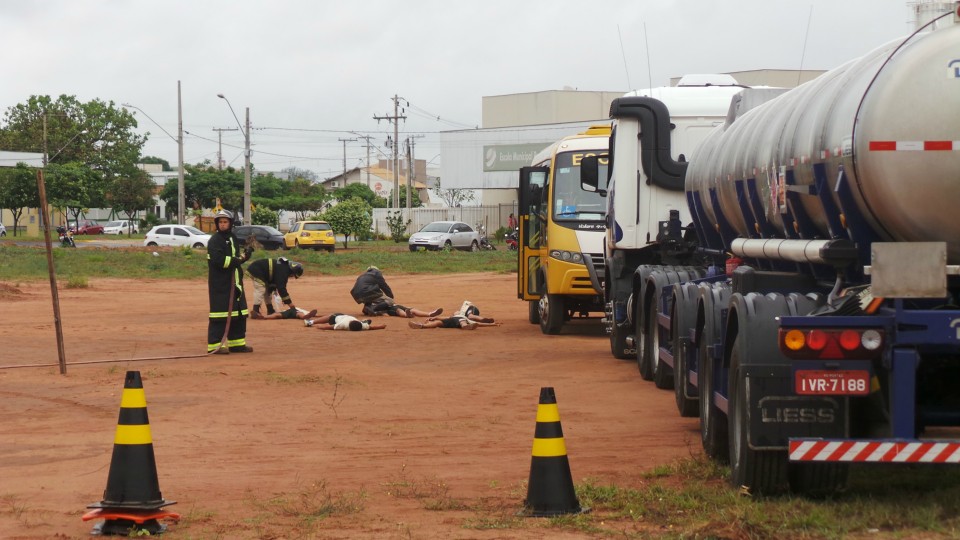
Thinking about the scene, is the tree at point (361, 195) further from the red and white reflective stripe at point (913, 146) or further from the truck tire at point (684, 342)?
the red and white reflective stripe at point (913, 146)

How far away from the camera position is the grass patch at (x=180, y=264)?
39.8 meters

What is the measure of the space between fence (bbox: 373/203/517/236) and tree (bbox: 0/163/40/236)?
21457 mm

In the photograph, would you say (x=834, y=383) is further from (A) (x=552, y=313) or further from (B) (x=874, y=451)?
(A) (x=552, y=313)

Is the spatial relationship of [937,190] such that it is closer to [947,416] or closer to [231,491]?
[947,416]

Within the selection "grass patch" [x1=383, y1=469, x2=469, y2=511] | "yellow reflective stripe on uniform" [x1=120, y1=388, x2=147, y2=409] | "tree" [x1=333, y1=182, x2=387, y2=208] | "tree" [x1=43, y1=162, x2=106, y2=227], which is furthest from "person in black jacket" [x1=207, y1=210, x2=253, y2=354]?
"tree" [x1=333, y1=182, x2=387, y2=208]

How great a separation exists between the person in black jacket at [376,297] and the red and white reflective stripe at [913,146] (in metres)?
16.6

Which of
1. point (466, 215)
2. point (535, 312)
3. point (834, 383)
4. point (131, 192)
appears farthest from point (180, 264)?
point (131, 192)

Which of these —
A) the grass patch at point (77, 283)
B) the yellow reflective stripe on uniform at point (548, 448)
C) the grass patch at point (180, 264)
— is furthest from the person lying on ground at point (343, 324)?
the grass patch at point (180, 264)

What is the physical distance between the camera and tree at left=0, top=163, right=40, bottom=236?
77.3m

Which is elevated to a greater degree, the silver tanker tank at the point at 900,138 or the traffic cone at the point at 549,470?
the silver tanker tank at the point at 900,138

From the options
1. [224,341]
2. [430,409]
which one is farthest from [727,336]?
[224,341]

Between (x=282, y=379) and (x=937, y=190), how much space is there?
355 inches

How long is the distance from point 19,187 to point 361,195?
4152cm

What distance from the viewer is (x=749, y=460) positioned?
7.32 metres
